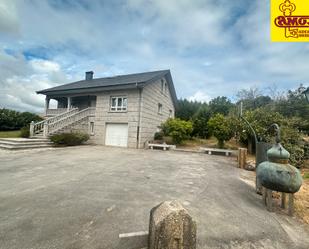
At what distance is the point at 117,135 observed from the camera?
13.3 meters

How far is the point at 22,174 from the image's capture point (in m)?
4.84

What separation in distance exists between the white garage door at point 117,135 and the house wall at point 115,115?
349 millimetres

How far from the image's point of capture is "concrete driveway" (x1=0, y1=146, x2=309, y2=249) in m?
2.10

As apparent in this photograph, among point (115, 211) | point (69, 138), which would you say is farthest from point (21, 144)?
point (115, 211)

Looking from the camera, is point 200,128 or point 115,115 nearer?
point 115,115

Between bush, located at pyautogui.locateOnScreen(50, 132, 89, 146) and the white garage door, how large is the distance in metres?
1.83

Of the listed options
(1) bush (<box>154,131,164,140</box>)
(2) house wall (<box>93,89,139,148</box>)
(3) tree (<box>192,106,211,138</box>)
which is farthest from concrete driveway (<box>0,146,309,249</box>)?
(3) tree (<box>192,106,211,138</box>)

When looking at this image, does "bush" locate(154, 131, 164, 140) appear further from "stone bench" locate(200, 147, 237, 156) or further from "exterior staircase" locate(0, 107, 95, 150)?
"exterior staircase" locate(0, 107, 95, 150)

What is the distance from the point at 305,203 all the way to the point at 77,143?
13.0 meters

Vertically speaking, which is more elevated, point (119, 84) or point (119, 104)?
point (119, 84)

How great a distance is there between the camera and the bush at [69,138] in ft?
37.4

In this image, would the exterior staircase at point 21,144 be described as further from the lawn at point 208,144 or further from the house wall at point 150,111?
the lawn at point 208,144

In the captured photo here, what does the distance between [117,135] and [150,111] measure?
3503 mm

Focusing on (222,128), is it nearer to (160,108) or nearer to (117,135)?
(160,108)
